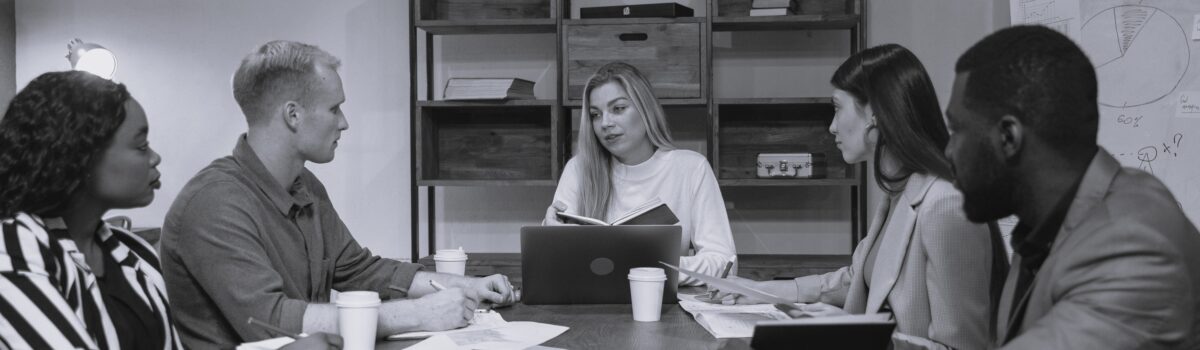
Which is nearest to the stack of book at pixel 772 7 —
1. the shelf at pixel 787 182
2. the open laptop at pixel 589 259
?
the shelf at pixel 787 182

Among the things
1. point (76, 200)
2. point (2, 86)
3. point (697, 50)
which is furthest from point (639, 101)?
point (2, 86)

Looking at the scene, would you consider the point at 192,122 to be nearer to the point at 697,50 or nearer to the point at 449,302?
the point at 697,50

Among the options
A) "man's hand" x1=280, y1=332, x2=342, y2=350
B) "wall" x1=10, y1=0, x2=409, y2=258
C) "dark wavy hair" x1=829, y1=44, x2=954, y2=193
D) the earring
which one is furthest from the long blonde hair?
"man's hand" x1=280, y1=332, x2=342, y2=350

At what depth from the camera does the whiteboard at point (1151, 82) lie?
2.39 m

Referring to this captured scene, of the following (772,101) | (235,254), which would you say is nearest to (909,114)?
(235,254)

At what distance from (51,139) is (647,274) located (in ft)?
3.18

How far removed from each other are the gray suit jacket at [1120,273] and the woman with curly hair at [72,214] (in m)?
0.95

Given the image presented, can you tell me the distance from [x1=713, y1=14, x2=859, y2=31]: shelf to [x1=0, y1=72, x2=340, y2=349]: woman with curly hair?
91.8 inches

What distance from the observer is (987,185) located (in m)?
1.06

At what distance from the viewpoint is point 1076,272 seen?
0.96 metres

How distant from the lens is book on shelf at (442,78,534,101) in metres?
3.39

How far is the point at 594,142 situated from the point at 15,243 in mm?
1834

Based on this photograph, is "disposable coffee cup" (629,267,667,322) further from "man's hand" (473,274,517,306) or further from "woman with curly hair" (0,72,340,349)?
"woman with curly hair" (0,72,340,349)

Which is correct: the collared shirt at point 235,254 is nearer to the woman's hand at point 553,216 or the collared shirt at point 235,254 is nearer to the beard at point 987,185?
the woman's hand at point 553,216
